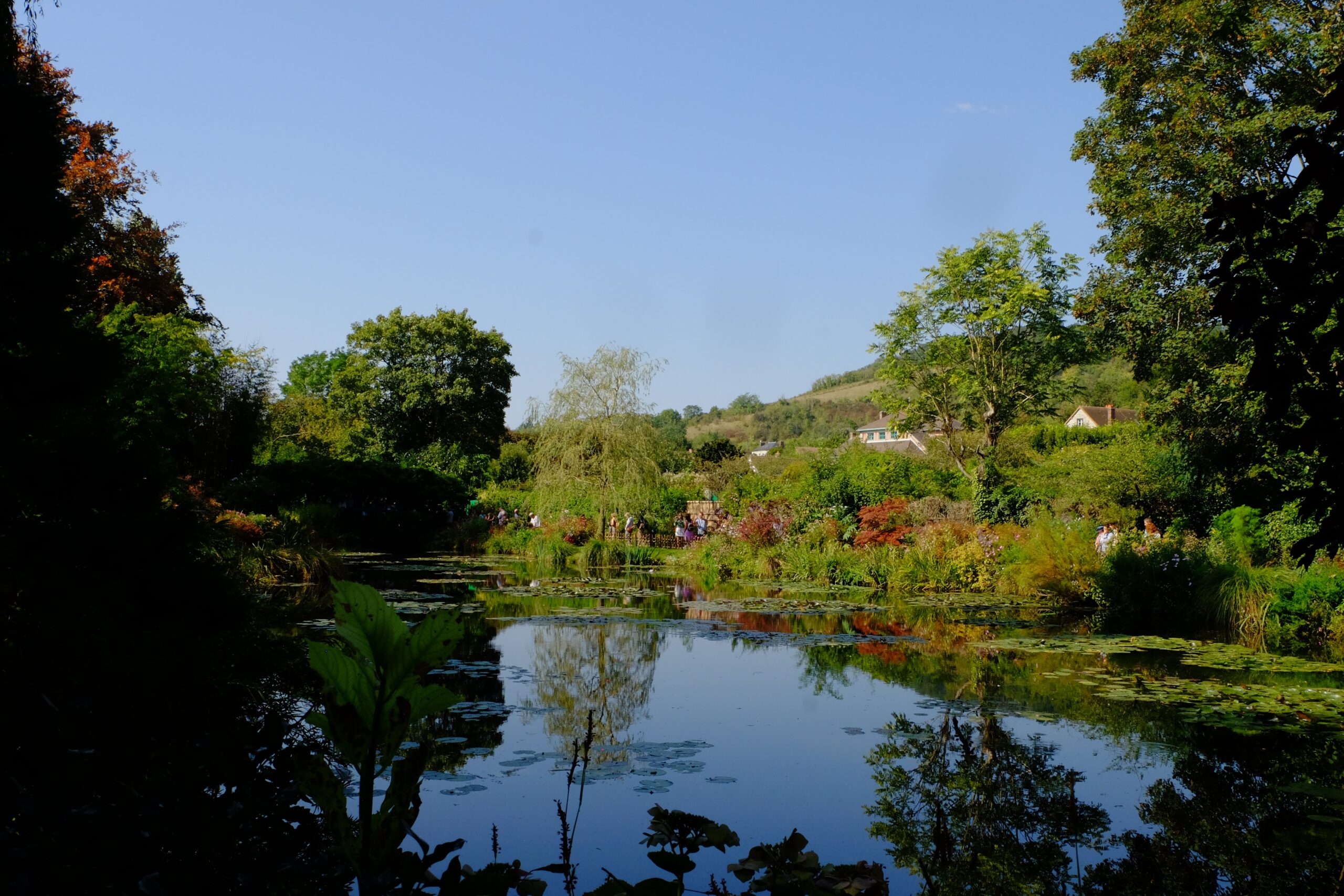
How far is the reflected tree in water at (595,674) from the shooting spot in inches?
250

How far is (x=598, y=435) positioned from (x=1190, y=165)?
13.2m

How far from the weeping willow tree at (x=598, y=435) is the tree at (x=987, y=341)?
1175 centimetres

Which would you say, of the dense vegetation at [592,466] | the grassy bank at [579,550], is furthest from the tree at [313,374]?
the grassy bank at [579,550]

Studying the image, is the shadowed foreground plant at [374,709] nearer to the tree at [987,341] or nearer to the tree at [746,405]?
the tree at [987,341]

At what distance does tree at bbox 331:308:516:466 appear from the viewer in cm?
3834

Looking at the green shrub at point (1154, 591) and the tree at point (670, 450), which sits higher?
the tree at point (670, 450)

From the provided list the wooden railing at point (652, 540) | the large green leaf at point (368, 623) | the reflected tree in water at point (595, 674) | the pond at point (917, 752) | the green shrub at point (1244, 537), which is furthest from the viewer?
the wooden railing at point (652, 540)

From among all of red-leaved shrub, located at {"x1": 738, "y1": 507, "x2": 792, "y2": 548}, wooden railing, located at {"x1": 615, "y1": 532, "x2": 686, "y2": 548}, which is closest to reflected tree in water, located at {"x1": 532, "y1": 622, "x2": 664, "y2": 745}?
red-leaved shrub, located at {"x1": 738, "y1": 507, "x2": 792, "y2": 548}

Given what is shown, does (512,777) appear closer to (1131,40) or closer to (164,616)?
(164,616)

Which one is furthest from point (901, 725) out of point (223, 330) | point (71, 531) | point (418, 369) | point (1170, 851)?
point (418, 369)

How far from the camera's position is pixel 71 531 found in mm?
4340

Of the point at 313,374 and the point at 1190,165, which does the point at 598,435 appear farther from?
the point at 313,374

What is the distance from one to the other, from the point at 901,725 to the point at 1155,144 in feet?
48.3

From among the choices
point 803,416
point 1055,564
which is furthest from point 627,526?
point 803,416
